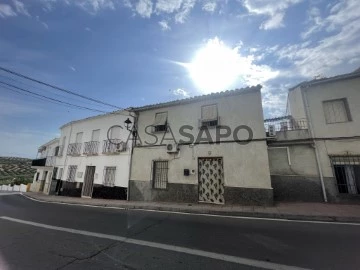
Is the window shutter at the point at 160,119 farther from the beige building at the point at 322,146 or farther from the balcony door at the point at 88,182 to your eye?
the balcony door at the point at 88,182

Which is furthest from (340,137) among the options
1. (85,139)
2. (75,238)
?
(85,139)

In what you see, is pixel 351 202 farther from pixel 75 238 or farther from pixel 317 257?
pixel 75 238

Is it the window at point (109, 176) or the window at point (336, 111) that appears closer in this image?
the window at point (336, 111)

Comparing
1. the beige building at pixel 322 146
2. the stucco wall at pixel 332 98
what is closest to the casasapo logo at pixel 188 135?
the beige building at pixel 322 146

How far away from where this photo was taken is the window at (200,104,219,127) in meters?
10.8

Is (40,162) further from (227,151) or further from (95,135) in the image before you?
(227,151)

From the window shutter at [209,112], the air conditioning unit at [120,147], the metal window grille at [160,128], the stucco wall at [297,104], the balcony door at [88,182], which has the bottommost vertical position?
the balcony door at [88,182]

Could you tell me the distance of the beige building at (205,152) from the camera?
9477 millimetres

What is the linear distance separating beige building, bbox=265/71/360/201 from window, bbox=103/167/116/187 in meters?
10.7

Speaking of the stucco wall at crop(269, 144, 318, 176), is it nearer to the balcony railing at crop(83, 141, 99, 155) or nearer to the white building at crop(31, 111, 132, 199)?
the white building at crop(31, 111, 132, 199)

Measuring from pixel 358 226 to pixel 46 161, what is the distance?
28862mm

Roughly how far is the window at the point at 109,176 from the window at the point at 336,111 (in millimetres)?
13867

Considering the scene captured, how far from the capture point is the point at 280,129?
1144cm

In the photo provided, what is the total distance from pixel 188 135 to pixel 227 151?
2.53m
